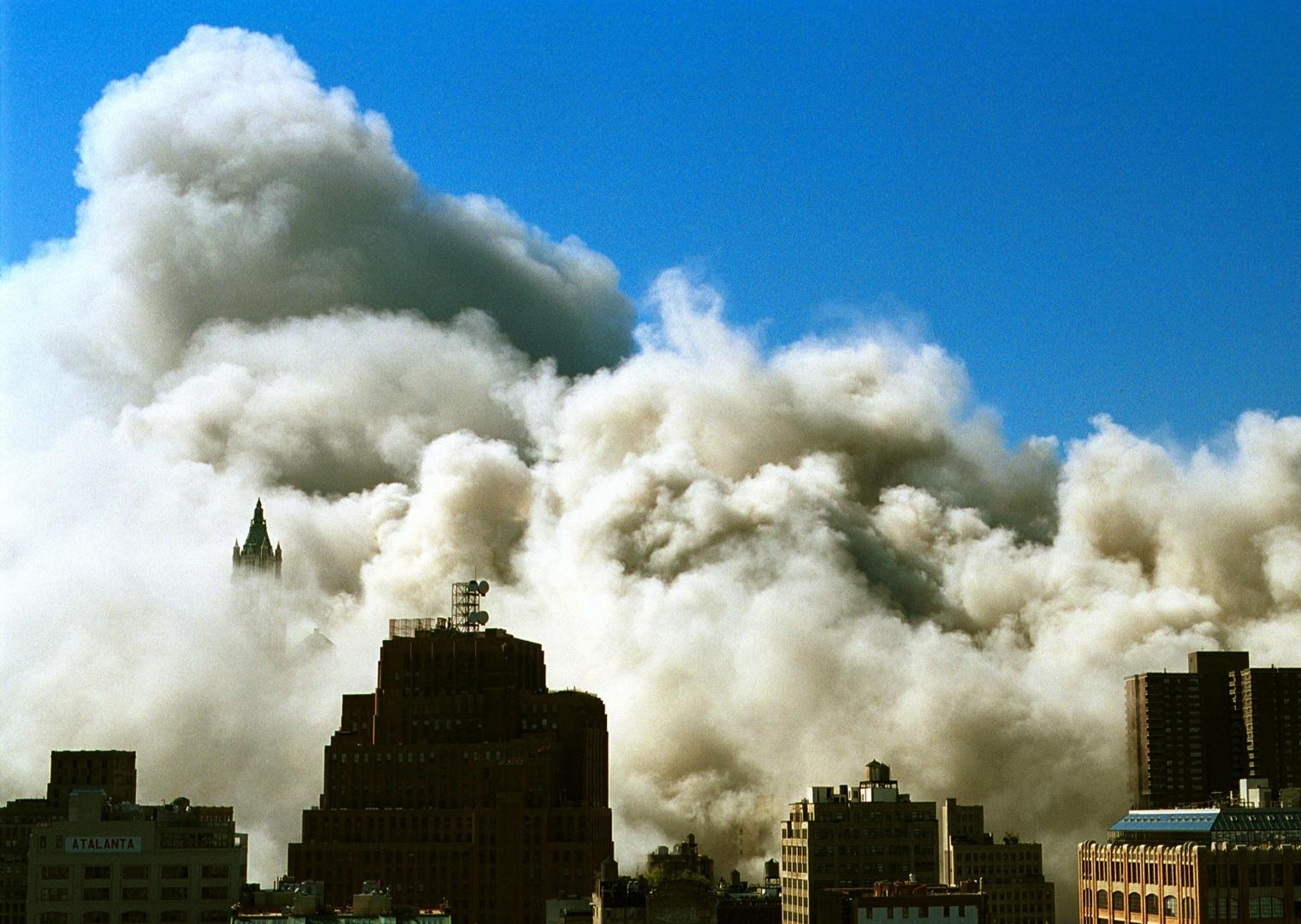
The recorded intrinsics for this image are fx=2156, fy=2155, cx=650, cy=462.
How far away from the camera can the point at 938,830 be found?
137 metres

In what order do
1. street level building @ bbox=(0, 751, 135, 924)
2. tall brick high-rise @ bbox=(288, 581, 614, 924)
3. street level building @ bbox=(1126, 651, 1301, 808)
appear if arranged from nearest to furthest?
1. tall brick high-rise @ bbox=(288, 581, 614, 924)
2. street level building @ bbox=(0, 751, 135, 924)
3. street level building @ bbox=(1126, 651, 1301, 808)

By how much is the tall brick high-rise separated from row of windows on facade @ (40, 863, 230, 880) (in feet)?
120

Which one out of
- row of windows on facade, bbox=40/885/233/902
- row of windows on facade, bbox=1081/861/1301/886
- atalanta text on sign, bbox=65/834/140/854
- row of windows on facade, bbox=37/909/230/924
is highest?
atalanta text on sign, bbox=65/834/140/854

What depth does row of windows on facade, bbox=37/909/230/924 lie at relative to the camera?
305 feet

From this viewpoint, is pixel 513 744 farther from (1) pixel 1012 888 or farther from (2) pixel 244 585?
(2) pixel 244 585

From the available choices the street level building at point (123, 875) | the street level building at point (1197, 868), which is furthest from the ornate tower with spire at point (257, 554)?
A: the street level building at point (1197, 868)

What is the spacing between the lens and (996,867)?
13662cm

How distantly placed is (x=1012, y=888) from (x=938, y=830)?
5.78 metres

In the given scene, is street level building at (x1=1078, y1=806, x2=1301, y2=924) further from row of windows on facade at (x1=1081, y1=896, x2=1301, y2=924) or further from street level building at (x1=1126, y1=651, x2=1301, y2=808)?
street level building at (x1=1126, y1=651, x2=1301, y2=808)

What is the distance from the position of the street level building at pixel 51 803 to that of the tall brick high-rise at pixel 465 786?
49.7 feet

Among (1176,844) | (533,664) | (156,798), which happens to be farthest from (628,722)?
(1176,844)

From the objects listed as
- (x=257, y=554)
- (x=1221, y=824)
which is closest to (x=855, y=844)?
(x=1221, y=824)

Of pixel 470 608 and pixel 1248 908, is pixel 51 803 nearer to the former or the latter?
pixel 470 608

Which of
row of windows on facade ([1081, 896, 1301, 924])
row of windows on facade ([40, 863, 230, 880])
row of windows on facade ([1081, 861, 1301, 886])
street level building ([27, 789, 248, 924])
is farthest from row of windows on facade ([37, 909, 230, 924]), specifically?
row of windows on facade ([1081, 896, 1301, 924])
